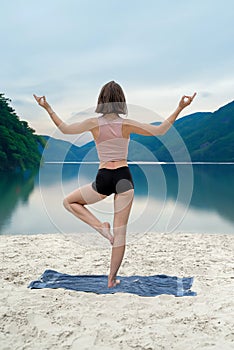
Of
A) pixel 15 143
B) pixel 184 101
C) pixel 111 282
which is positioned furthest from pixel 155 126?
pixel 15 143

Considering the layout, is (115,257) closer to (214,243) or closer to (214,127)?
(214,243)

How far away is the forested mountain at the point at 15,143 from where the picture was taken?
97.4ft

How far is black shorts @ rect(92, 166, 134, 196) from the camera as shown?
3.52m

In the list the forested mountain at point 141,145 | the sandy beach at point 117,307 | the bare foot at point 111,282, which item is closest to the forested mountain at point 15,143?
the forested mountain at point 141,145

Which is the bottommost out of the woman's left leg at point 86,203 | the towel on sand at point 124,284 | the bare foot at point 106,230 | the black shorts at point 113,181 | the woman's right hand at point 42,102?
the towel on sand at point 124,284

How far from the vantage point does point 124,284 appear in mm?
3918

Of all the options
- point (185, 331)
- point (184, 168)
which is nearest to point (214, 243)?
point (184, 168)

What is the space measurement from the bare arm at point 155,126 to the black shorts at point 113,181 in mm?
330

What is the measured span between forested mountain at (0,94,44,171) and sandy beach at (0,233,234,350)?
25196 mm

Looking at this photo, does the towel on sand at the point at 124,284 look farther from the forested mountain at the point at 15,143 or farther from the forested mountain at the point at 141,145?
the forested mountain at the point at 15,143

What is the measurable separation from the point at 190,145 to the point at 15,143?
51913mm

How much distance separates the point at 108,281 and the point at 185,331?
115cm

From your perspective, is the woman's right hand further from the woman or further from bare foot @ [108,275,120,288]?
bare foot @ [108,275,120,288]

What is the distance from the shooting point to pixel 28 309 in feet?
10.6
